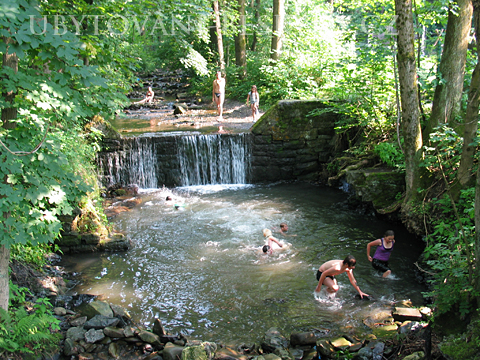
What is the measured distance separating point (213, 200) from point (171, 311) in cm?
515

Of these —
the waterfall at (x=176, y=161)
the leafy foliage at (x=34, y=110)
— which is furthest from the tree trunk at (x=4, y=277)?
the waterfall at (x=176, y=161)

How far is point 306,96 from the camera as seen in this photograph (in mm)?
14383

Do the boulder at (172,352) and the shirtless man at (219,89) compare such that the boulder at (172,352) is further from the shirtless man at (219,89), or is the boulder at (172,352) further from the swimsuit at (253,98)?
the shirtless man at (219,89)

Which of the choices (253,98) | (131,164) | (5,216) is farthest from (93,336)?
(253,98)

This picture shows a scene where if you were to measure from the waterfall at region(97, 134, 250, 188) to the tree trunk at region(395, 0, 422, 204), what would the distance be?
225 inches

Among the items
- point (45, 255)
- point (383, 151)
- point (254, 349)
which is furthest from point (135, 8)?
point (383, 151)

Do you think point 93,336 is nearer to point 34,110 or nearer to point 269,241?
point 34,110

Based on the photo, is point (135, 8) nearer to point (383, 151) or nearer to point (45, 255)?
point (45, 255)

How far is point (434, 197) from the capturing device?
7344 millimetres

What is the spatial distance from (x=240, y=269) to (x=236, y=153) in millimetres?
5916

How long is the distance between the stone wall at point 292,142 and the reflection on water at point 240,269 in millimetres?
2046

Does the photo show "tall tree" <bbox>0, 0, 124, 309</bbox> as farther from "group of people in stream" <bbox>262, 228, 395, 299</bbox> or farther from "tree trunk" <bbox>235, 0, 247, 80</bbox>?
"tree trunk" <bbox>235, 0, 247, 80</bbox>

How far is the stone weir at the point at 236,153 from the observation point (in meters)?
11.9

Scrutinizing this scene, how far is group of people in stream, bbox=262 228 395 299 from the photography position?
20.0ft
